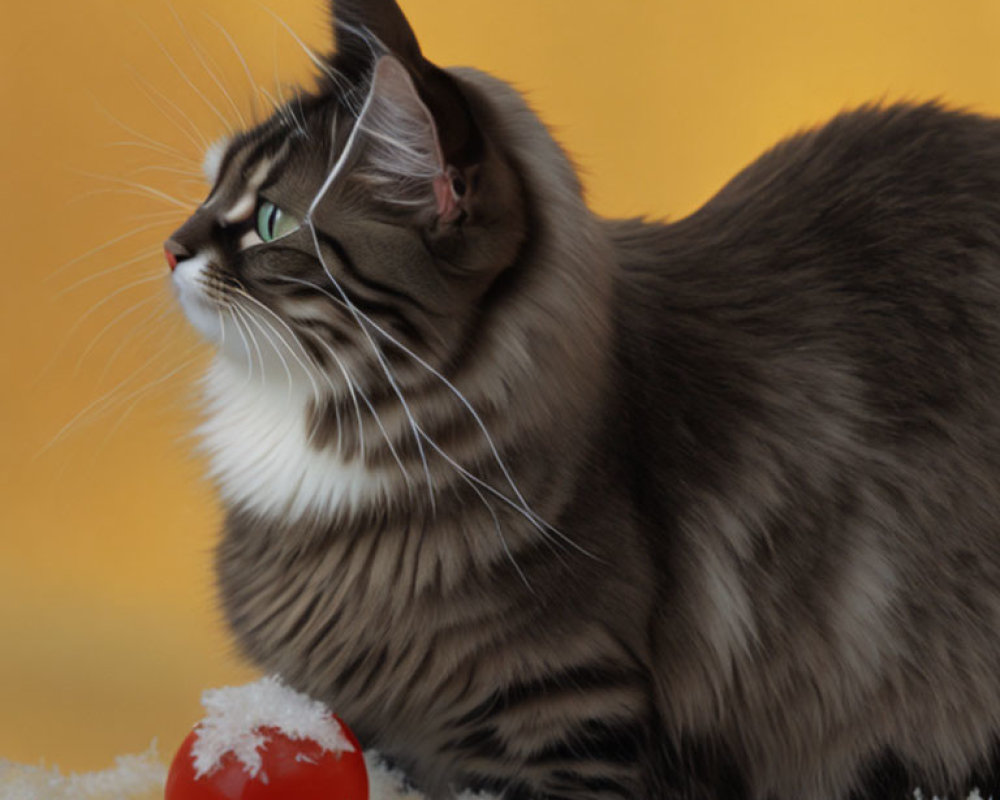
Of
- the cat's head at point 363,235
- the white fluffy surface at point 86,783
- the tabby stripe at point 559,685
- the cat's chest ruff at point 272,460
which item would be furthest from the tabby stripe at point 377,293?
the white fluffy surface at point 86,783

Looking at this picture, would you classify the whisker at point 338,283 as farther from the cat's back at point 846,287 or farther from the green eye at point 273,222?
the cat's back at point 846,287

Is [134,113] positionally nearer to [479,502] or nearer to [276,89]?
[276,89]

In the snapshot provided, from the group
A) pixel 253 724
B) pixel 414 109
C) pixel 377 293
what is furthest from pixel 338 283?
pixel 253 724

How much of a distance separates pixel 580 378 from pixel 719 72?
0.92m

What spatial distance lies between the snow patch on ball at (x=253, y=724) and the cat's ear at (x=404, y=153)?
37 centimetres

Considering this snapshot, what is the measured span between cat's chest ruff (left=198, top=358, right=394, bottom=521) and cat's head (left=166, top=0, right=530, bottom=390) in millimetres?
63

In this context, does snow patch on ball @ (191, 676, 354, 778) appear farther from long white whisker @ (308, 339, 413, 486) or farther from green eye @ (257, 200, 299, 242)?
green eye @ (257, 200, 299, 242)

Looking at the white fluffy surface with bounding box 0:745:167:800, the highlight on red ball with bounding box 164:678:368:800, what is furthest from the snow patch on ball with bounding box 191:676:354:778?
the white fluffy surface with bounding box 0:745:167:800

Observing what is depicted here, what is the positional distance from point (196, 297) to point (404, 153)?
0.62ft

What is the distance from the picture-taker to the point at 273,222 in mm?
1052

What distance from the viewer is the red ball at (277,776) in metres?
0.98

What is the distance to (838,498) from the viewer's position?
114cm

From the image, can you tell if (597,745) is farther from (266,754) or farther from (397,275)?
(397,275)

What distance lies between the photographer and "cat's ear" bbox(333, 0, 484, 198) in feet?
3.07
